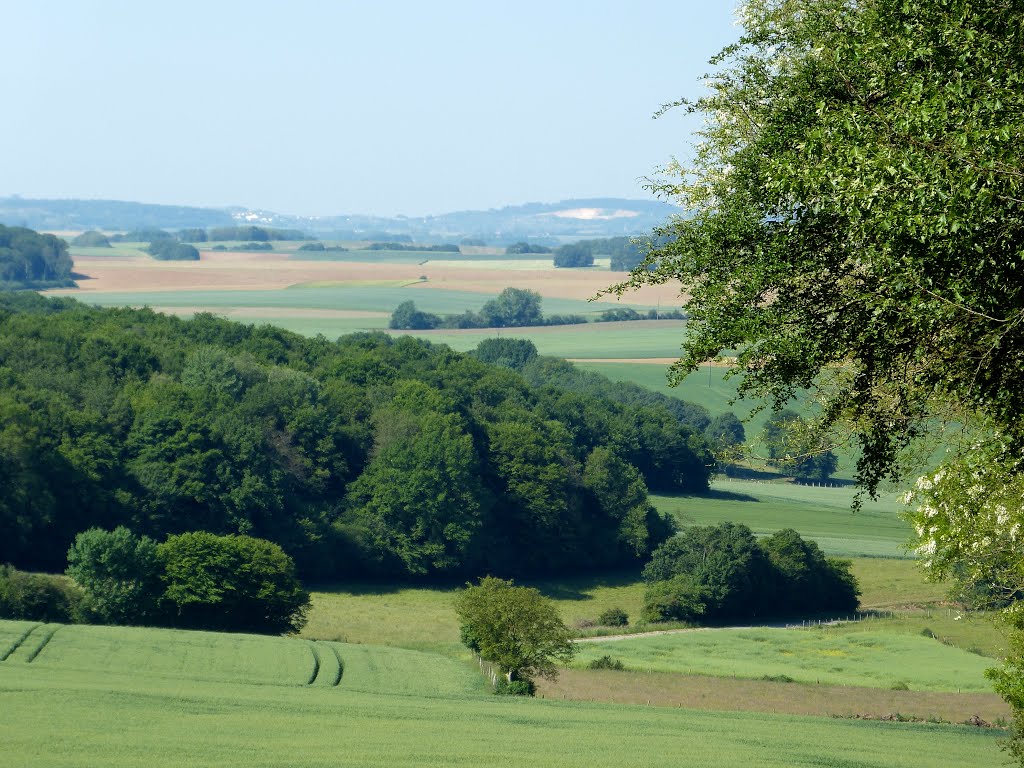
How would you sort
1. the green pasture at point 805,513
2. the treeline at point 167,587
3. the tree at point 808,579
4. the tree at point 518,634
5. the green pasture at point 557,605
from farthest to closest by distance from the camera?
the green pasture at point 805,513, the tree at point 808,579, the green pasture at point 557,605, the treeline at point 167,587, the tree at point 518,634

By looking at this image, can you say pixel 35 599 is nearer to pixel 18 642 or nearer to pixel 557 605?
pixel 18 642

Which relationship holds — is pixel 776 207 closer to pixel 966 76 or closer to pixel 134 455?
pixel 966 76

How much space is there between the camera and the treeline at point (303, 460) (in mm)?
75000

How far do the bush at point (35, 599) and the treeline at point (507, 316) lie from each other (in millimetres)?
119111

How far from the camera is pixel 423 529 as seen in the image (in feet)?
263

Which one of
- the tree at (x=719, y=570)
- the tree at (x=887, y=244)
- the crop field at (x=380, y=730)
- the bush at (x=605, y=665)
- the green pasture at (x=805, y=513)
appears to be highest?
the tree at (x=887, y=244)

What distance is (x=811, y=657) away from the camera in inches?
2234

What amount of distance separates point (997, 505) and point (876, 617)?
5485 centimetres

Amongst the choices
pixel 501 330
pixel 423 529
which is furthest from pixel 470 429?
pixel 501 330

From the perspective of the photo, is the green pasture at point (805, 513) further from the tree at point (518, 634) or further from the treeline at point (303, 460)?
the tree at point (518, 634)

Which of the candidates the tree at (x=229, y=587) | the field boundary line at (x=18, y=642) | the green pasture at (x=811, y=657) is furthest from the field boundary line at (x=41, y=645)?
the green pasture at (x=811, y=657)

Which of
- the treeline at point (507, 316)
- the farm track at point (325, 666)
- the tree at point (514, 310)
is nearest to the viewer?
the farm track at point (325, 666)

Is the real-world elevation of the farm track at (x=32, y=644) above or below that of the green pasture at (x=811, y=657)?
above

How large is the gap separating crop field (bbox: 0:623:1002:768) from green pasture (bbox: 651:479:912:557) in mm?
43354
